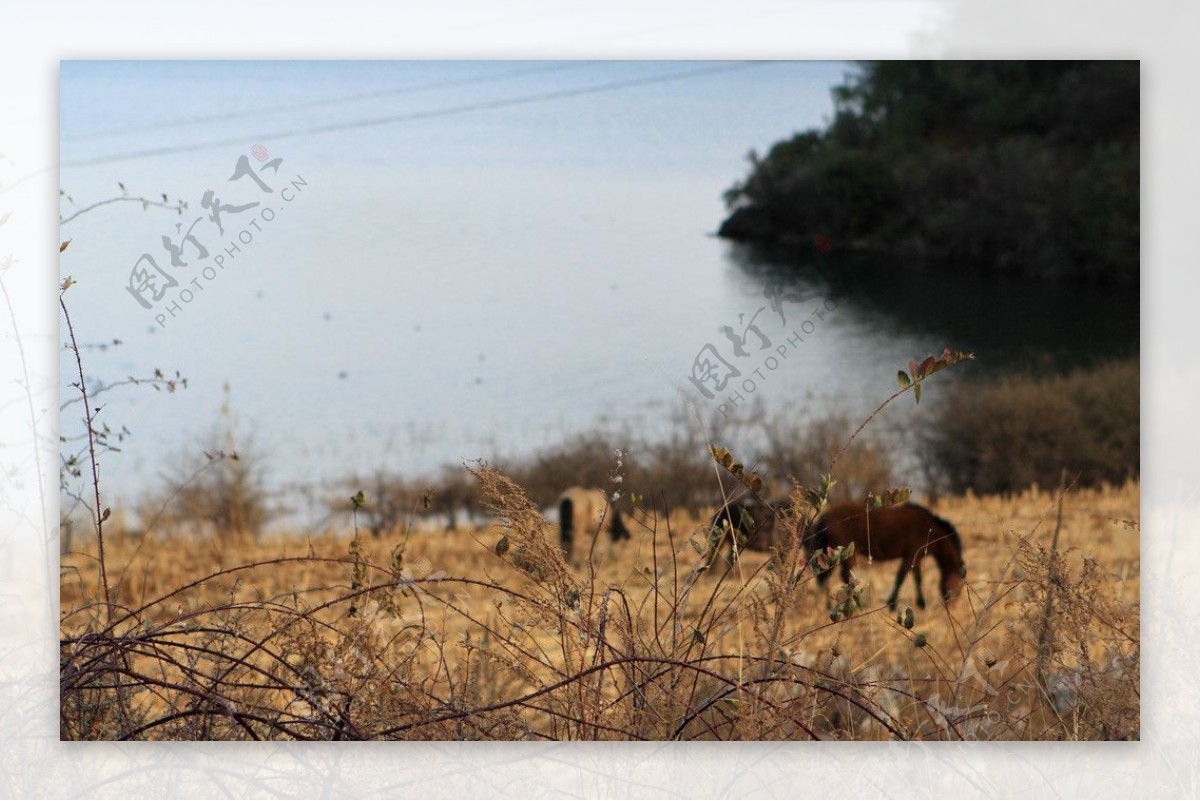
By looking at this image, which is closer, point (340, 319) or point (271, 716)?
point (271, 716)

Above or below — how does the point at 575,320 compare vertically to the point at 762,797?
above

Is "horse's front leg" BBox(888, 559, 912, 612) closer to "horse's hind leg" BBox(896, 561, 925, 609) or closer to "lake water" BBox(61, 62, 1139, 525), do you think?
"horse's hind leg" BBox(896, 561, 925, 609)

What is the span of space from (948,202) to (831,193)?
30 cm

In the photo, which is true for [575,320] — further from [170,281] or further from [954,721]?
[954,721]

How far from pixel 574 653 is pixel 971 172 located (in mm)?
1631

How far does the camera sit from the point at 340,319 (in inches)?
146

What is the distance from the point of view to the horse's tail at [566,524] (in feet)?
12.6

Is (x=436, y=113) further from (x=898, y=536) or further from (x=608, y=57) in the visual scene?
(x=898, y=536)

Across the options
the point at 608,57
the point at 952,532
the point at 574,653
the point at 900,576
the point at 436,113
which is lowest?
the point at 574,653


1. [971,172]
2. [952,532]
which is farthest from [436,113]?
[952,532]

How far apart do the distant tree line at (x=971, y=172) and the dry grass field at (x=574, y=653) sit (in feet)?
2.16

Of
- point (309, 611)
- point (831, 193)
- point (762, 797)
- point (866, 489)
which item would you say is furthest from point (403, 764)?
point (831, 193)

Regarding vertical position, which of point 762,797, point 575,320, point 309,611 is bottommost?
point 762,797

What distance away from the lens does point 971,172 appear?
3.83 metres
